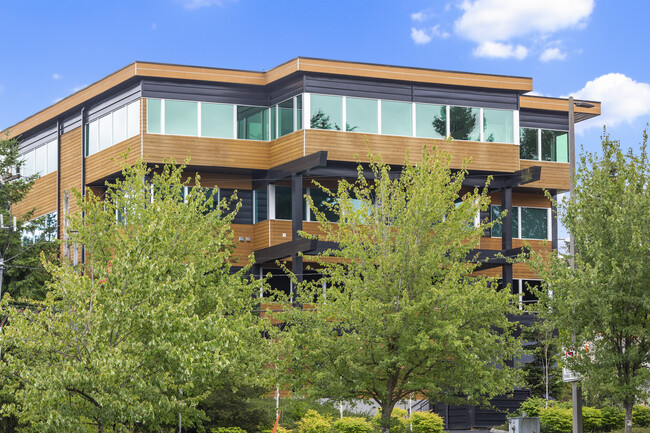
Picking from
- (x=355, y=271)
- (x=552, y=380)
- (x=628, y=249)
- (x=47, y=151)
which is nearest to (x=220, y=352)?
(x=355, y=271)

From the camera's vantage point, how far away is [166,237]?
754 inches

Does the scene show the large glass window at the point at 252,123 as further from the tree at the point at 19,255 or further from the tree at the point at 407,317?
the tree at the point at 407,317

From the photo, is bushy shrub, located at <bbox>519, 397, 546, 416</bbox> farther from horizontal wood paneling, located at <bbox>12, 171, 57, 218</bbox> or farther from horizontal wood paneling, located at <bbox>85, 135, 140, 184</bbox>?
horizontal wood paneling, located at <bbox>12, 171, 57, 218</bbox>

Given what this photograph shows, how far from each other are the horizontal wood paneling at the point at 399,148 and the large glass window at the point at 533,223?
533cm

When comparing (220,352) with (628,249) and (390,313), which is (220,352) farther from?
(628,249)

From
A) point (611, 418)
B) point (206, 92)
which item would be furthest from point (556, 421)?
point (206, 92)

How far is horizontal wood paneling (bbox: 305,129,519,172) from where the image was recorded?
1528 inches

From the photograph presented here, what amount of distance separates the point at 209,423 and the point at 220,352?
32.7 ft

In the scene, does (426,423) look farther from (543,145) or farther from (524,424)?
(543,145)

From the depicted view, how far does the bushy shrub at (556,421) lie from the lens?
31109 millimetres

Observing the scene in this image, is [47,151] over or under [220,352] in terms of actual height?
over

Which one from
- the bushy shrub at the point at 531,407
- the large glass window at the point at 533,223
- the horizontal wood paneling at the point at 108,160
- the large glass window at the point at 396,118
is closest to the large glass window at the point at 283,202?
the large glass window at the point at 396,118

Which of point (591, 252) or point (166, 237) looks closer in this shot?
point (166, 237)

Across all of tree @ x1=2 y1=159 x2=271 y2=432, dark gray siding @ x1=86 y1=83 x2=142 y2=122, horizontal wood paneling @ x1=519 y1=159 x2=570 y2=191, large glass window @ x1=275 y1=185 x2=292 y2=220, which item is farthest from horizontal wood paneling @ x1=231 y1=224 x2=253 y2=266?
tree @ x1=2 y1=159 x2=271 y2=432
